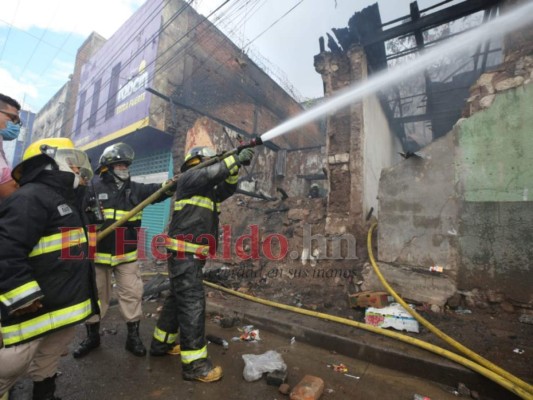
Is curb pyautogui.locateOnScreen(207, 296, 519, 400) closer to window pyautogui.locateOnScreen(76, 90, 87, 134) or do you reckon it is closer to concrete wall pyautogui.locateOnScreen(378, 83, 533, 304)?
concrete wall pyautogui.locateOnScreen(378, 83, 533, 304)

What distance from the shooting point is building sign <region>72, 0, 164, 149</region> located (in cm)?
992

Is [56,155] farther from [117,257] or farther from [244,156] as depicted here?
[244,156]

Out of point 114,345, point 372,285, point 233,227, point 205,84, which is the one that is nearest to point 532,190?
point 372,285

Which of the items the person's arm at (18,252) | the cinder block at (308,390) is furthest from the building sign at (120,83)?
the cinder block at (308,390)

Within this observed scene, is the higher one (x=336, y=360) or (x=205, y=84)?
(x=205, y=84)

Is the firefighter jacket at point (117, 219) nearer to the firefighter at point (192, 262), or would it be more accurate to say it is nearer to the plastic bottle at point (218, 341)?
the firefighter at point (192, 262)

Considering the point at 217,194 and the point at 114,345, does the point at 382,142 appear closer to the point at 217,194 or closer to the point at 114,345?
the point at 217,194

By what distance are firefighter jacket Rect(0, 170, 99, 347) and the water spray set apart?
2.16 m

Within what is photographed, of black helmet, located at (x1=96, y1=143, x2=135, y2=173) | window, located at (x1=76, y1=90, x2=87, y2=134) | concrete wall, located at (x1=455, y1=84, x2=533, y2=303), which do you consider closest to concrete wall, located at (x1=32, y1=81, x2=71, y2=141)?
window, located at (x1=76, y1=90, x2=87, y2=134)

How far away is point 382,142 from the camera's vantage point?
294 inches

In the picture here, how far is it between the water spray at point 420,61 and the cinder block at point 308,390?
2.54 metres

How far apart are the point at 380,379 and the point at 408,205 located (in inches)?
98.1

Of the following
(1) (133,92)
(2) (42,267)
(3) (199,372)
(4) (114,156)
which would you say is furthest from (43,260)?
(1) (133,92)

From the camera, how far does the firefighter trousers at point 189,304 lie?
96.3 inches
